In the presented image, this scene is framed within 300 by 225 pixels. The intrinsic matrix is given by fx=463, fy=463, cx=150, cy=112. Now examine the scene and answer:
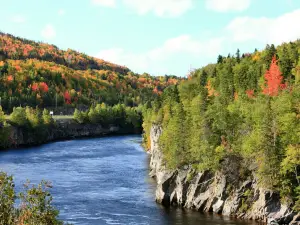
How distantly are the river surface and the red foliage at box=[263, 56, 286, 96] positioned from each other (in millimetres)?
31157

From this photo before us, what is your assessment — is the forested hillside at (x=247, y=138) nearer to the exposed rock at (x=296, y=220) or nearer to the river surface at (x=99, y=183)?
the exposed rock at (x=296, y=220)

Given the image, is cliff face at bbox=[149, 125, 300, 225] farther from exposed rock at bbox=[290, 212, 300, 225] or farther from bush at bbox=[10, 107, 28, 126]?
bush at bbox=[10, 107, 28, 126]

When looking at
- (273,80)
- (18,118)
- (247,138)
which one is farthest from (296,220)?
(18,118)

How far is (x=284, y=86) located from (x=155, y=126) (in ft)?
116

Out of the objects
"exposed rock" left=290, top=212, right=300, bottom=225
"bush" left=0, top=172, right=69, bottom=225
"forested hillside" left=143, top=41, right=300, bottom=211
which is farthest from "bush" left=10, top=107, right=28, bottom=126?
"bush" left=0, top=172, right=69, bottom=225

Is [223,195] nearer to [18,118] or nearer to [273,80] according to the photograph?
[273,80]

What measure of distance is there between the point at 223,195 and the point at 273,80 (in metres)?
41.2

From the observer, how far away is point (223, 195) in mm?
67125

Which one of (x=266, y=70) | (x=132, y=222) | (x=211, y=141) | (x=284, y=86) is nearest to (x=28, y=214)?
(x=132, y=222)

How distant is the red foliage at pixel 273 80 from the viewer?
314 ft

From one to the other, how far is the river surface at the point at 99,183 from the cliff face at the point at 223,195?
2.35 meters

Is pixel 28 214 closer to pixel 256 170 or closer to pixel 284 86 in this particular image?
pixel 256 170

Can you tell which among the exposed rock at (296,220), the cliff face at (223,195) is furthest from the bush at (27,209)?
the cliff face at (223,195)

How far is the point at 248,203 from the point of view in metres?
64.6
